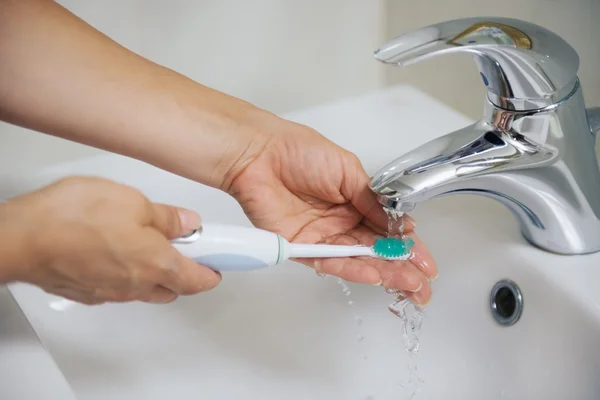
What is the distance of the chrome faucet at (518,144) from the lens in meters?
0.35

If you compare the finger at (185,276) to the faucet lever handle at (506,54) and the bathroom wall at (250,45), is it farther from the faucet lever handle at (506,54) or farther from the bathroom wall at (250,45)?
the bathroom wall at (250,45)

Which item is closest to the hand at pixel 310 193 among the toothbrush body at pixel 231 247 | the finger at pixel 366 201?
the finger at pixel 366 201

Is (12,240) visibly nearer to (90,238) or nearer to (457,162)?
(90,238)

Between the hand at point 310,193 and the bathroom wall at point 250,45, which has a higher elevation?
the bathroom wall at point 250,45

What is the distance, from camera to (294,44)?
0.67m

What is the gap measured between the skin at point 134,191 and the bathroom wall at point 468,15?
8.6 inches

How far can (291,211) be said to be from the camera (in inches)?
19.6


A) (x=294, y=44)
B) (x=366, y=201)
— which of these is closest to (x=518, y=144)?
(x=366, y=201)

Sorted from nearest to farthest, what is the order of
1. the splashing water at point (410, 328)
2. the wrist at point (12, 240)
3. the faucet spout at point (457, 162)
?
1. the wrist at point (12, 240)
2. the faucet spout at point (457, 162)
3. the splashing water at point (410, 328)

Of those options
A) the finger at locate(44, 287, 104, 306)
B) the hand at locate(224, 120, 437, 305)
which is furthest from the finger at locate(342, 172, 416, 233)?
the finger at locate(44, 287, 104, 306)

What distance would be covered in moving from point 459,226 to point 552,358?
0.13 meters

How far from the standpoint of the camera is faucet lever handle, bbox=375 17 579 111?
0.34 meters

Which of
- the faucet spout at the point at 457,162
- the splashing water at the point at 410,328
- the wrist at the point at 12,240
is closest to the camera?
the wrist at the point at 12,240

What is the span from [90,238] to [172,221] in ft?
0.15
